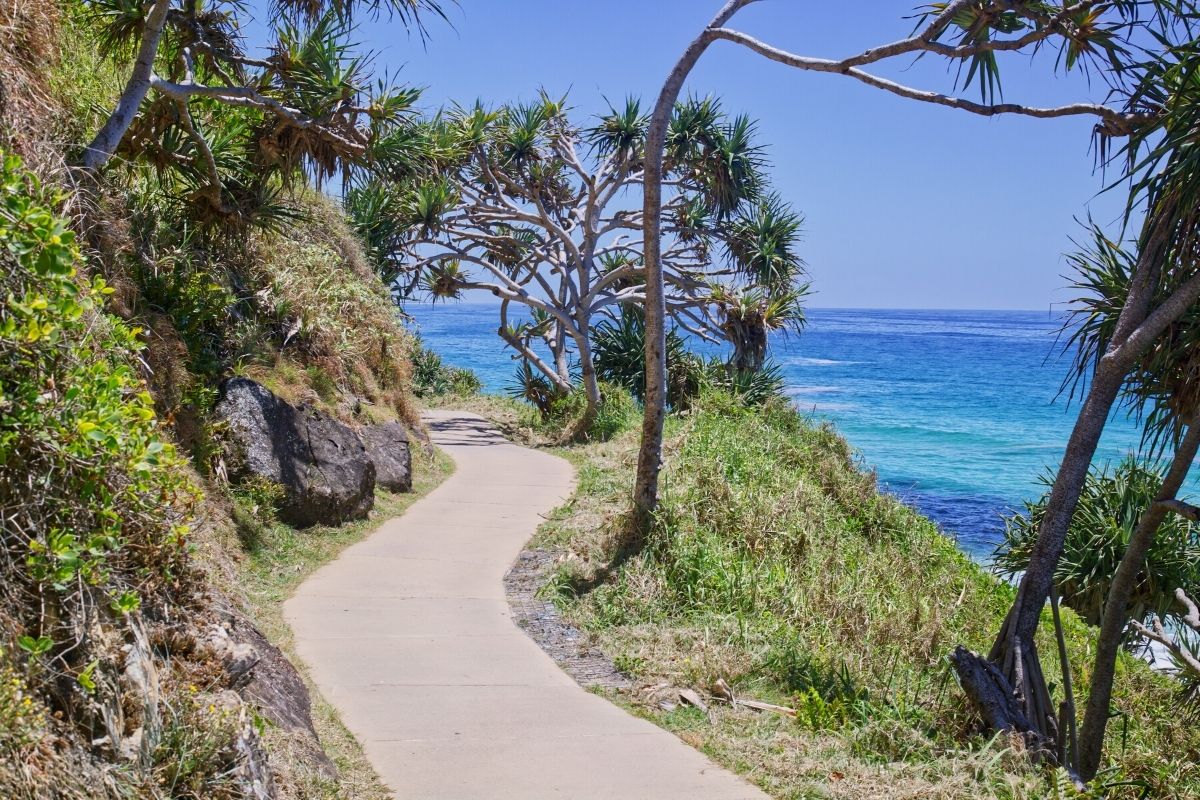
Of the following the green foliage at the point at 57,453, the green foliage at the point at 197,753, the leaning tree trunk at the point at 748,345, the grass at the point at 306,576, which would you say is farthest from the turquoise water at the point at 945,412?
the green foliage at the point at 57,453

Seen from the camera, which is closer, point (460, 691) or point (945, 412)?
point (460, 691)

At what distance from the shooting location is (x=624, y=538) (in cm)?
984

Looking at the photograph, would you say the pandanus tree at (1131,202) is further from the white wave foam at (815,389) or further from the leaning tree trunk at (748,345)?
the white wave foam at (815,389)

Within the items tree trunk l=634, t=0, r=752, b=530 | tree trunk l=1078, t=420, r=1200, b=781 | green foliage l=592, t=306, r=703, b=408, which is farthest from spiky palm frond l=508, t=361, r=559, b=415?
tree trunk l=1078, t=420, r=1200, b=781

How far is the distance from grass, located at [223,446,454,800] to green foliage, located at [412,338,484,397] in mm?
13569

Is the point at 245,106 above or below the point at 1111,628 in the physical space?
above

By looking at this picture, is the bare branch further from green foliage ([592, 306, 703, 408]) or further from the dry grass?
green foliage ([592, 306, 703, 408])

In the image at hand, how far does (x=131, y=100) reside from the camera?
856 centimetres

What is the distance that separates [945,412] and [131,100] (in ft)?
171

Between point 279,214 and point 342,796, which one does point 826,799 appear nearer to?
point 342,796

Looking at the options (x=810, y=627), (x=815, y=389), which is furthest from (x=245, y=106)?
(x=815, y=389)

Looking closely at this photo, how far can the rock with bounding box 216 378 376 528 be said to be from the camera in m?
9.91

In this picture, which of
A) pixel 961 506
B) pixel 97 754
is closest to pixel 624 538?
pixel 97 754

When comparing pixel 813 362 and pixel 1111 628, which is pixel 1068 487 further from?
pixel 813 362
